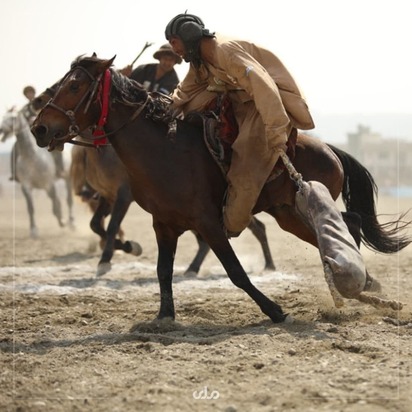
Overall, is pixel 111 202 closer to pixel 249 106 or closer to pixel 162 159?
pixel 162 159

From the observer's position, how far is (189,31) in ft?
20.9

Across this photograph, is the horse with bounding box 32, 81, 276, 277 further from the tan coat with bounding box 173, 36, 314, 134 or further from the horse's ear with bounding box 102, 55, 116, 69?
the horse's ear with bounding box 102, 55, 116, 69

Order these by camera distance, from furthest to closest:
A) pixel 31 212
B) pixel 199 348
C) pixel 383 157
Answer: pixel 383 157, pixel 31 212, pixel 199 348

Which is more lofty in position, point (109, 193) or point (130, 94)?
point (130, 94)

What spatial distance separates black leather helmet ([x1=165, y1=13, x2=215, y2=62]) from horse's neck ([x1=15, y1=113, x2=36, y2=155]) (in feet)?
37.7

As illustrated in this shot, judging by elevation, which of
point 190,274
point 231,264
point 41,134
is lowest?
point 190,274

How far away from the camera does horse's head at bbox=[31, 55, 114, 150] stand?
20.9ft

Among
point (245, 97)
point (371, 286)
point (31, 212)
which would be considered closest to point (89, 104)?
point (245, 97)

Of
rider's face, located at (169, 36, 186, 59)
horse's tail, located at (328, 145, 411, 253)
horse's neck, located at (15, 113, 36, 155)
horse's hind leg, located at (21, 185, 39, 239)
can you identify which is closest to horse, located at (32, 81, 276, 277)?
horse's tail, located at (328, 145, 411, 253)

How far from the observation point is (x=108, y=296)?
8453mm

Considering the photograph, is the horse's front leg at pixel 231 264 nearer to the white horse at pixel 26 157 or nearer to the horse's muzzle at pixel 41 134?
the horse's muzzle at pixel 41 134

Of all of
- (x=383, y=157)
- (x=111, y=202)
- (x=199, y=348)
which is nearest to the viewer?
(x=199, y=348)

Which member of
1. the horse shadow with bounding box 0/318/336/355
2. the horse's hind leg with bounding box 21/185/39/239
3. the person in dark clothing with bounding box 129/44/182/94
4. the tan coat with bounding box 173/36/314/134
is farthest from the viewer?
the horse's hind leg with bounding box 21/185/39/239

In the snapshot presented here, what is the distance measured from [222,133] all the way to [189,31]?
81 cm
